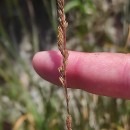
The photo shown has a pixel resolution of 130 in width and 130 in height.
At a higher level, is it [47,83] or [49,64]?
[49,64]

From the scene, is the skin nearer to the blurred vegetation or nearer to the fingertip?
the fingertip

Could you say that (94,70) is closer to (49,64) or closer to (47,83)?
(49,64)

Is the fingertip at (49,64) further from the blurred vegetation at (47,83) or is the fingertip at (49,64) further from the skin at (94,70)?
the blurred vegetation at (47,83)

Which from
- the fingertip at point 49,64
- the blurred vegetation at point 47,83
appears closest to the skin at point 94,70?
the fingertip at point 49,64

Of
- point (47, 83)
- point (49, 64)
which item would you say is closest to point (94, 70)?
point (49, 64)

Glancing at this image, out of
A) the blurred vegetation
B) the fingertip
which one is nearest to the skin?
the fingertip
